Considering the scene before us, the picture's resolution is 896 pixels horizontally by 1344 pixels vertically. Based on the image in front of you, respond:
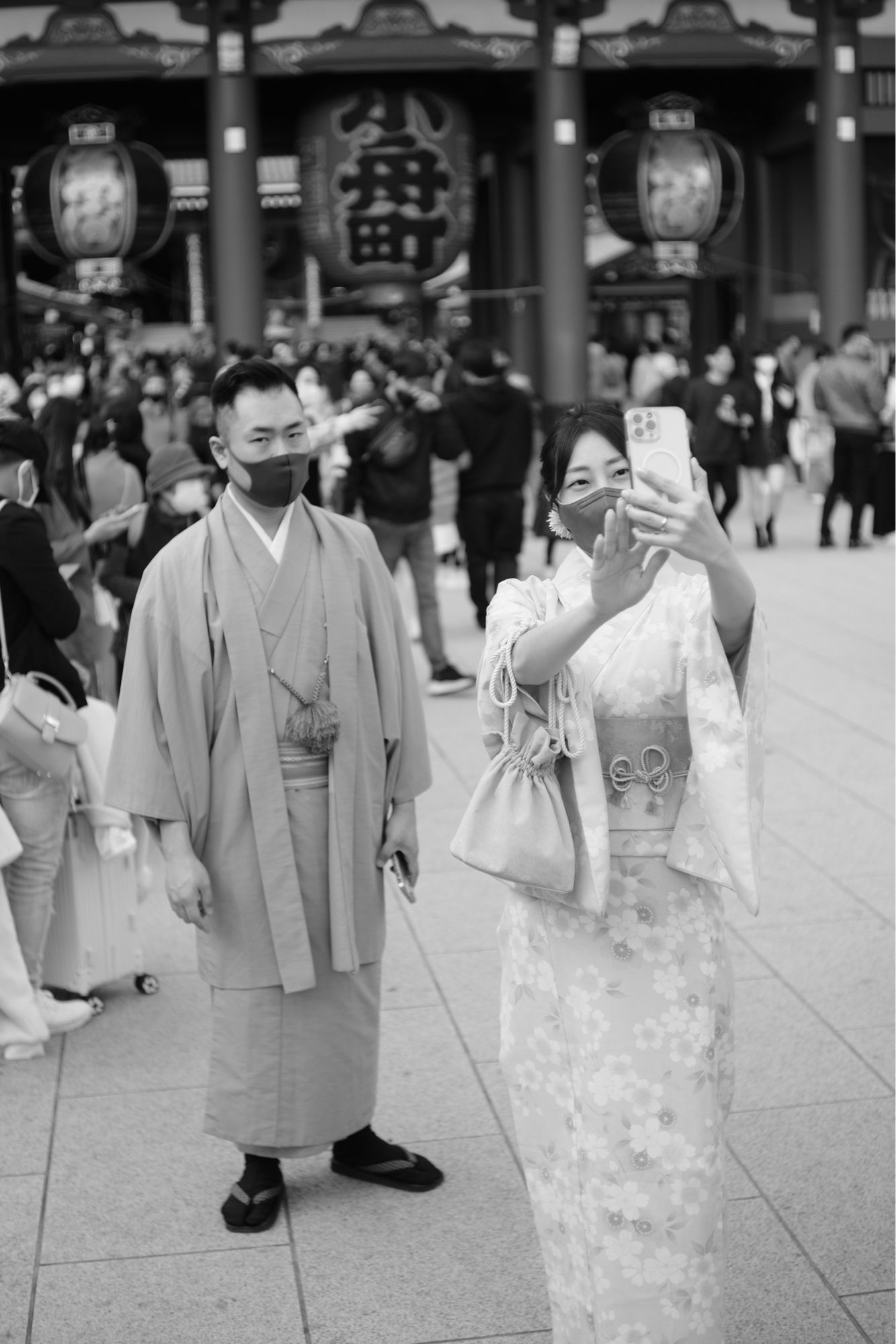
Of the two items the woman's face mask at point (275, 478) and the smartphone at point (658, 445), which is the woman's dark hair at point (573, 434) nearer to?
the smartphone at point (658, 445)

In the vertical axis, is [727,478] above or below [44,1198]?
above

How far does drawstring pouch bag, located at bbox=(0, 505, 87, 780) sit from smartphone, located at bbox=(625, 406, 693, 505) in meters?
2.34

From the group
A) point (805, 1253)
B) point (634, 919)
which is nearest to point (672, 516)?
point (634, 919)

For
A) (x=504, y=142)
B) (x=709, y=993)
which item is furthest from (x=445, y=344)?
(x=709, y=993)

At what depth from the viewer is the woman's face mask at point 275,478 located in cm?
321

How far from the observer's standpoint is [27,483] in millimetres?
4285

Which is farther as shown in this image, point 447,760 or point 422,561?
point 422,561

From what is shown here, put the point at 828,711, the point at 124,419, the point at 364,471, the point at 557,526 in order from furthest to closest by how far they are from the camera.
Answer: the point at 364,471 → the point at 828,711 → the point at 124,419 → the point at 557,526

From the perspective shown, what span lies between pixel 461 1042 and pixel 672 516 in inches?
88.1

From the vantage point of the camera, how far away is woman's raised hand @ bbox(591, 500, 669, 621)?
2193 mm

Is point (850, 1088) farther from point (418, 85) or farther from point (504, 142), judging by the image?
point (504, 142)

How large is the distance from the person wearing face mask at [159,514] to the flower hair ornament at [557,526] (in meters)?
3.00

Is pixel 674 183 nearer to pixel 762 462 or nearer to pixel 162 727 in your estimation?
pixel 762 462

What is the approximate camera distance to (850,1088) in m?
3.76
